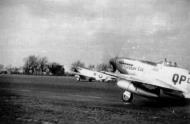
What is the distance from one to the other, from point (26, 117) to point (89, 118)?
77.8 inches

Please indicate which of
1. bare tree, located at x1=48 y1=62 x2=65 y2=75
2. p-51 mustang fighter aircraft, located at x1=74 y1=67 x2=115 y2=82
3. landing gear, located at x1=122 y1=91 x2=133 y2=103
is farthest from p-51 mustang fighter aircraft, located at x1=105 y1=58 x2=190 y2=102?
bare tree, located at x1=48 y1=62 x2=65 y2=75

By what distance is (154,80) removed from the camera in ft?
44.1

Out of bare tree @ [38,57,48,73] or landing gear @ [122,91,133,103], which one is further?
bare tree @ [38,57,48,73]

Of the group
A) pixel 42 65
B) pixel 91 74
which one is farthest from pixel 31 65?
pixel 91 74

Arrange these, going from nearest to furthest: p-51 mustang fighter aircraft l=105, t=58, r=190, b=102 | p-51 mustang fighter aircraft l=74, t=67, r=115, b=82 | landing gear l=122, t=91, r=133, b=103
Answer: p-51 mustang fighter aircraft l=105, t=58, r=190, b=102 < landing gear l=122, t=91, r=133, b=103 < p-51 mustang fighter aircraft l=74, t=67, r=115, b=82

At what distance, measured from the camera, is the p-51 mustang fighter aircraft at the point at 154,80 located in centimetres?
1288

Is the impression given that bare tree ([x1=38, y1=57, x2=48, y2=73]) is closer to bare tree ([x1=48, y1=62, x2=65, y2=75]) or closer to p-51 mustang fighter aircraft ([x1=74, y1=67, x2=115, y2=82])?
bare tree ([x1=48, y1=62, x2=65, y2=75])

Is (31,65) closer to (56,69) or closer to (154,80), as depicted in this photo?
(56,69)

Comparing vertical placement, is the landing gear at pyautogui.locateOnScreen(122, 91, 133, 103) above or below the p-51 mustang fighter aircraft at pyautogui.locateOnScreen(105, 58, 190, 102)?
below

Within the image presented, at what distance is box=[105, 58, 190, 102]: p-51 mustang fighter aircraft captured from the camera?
42.3 feet

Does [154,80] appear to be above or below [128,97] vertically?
above

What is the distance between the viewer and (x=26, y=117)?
27.0 ft

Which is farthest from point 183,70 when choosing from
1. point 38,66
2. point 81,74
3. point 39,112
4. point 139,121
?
point 38,66

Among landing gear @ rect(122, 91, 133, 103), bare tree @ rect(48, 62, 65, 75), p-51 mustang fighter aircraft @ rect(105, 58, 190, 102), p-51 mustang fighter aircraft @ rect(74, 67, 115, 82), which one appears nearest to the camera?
p-51 mustang fighter aircraft @ rect(105, 58, 190, 102)
